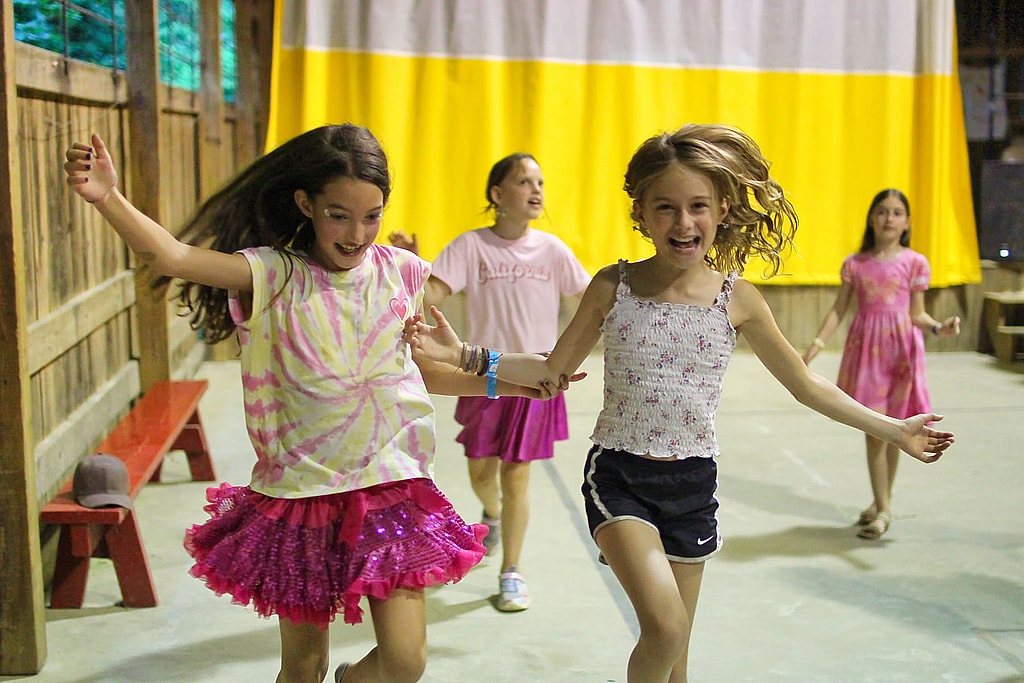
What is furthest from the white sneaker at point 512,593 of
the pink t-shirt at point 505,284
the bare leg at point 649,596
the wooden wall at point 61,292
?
the wooden wall at point 61,292

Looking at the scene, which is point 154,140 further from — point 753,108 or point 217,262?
point 753,108

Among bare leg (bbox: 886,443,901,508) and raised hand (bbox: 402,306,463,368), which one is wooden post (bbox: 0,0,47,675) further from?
bare leg (bbox: 886,443,901,508)

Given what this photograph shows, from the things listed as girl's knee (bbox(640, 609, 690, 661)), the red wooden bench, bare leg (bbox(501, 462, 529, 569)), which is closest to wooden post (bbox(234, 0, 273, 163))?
the red wooden bench

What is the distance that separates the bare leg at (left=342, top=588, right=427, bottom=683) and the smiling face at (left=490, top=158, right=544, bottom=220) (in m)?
1.66

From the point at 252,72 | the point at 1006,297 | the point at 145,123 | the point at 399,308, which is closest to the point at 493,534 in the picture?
the point at 399,308

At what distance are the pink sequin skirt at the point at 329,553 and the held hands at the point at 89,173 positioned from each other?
0.60 m

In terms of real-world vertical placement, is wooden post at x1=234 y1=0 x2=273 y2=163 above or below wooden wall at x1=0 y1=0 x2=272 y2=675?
above

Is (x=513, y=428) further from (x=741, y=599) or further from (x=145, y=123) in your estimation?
(x=145, y=123)

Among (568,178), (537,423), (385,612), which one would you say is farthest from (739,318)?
(568,178)

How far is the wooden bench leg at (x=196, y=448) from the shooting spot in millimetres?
4578

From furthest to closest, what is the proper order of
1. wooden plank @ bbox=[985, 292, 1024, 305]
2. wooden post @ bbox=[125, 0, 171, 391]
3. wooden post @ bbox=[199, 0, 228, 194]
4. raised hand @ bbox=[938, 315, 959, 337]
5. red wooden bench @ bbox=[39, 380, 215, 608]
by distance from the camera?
1. wooden plank @ bbox=[985, 292, 1024, 305]
2. wooden post @ bbox=[199, 0, 228, 194]
3. wooden post @ bbox=[125, 0, 171, 391]
4. raised hand @ bbox=[938, 315, 959, 337]
5. red wooden bench @ bbox=[39, 380, 215, 608]

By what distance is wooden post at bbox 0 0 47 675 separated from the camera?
263 centimetres

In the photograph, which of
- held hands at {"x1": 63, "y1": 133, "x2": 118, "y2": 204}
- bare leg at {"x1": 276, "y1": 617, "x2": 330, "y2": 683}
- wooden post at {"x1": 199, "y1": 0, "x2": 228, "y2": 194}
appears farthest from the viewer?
wooden post at {"x1": 199, "y1": 0, "x2": 228, "y2": 194}

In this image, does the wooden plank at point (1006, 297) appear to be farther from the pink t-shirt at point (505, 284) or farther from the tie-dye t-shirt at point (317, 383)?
the tie-dye t-shirt at point (317, 383)
